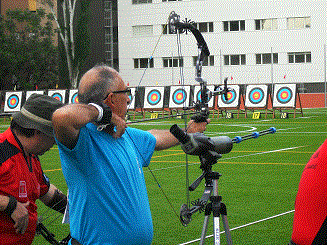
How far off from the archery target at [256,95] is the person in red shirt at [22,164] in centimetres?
2500

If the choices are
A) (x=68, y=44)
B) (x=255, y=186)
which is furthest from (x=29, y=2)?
(x=255, y=186)

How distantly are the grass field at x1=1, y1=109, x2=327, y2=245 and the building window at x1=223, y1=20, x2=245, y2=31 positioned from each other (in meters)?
33.0

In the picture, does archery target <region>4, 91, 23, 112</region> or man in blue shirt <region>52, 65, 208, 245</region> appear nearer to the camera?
man in blue shirt <region>52, 65, 208, 245</region>

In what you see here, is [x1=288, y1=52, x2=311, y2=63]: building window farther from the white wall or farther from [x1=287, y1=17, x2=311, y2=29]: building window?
[x1=287, y1=17, x2=311, y2=29]: building window

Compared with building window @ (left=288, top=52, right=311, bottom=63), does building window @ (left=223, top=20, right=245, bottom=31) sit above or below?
above

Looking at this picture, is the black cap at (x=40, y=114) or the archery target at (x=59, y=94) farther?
the archery target at (x=59, y=94)

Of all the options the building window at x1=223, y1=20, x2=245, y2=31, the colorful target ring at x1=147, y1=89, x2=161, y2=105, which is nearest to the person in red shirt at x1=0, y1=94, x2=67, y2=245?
the colorful target ring at x1=147, y1=89, x2=161, y2=105

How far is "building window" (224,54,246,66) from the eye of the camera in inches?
1781

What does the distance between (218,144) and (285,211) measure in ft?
11.2

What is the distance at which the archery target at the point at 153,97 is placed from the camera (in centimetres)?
2869

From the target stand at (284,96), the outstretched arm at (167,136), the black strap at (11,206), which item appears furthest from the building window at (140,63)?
the black strap at (11,206)

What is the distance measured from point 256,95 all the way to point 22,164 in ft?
84.1

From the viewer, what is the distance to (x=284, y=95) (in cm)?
2727

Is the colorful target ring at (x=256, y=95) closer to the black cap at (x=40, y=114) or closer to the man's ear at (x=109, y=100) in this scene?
the black cap at (x=40, y=114)
